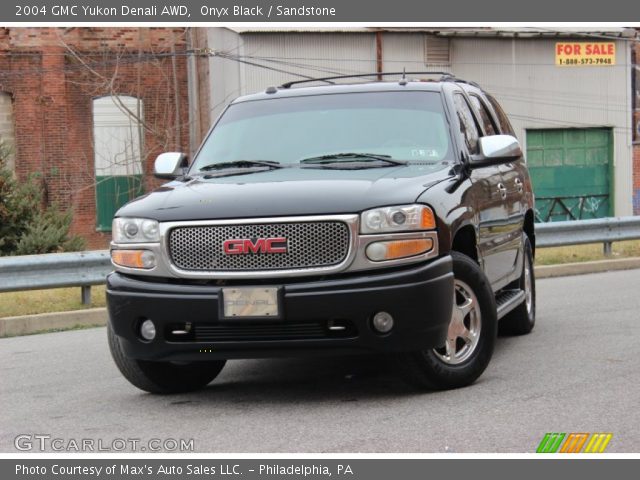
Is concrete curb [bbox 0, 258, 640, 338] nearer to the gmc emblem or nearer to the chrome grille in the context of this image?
the chrome grille

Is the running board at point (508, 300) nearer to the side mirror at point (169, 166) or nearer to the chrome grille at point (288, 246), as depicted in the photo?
the chrome grille at point (288, 246)

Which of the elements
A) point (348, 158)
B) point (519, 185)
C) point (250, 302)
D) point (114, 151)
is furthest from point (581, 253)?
point (114, 151)

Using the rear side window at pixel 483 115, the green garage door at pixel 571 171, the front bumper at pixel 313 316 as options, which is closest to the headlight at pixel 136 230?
the front bumper at pixel 313 316

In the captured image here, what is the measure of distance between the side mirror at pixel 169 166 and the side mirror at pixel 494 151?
2.02m

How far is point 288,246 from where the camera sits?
6.36 metres

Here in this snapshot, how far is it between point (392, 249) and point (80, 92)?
2650cm

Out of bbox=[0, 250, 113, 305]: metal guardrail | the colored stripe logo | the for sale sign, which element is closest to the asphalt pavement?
the colored stripe logo

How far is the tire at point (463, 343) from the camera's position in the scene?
22.1ft

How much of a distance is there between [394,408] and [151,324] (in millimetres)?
1475

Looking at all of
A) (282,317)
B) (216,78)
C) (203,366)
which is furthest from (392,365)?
(216,78)

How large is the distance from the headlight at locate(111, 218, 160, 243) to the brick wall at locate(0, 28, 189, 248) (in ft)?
79.8

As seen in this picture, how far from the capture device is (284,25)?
96.1 ft

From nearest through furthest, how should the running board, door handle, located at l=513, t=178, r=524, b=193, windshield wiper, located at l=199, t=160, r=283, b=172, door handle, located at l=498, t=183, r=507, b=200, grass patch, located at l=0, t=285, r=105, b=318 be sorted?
windshield wiper, located at l=199, t=160, r=283, b=172, the running board, door handle, located at l=498, t=183, r=507, b=200, door handle, located at l=513, t=178, r=524, b=193, grass patch, located at l=0, t=285, r=105, b=318

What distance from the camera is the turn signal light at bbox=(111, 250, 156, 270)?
6.64 m
